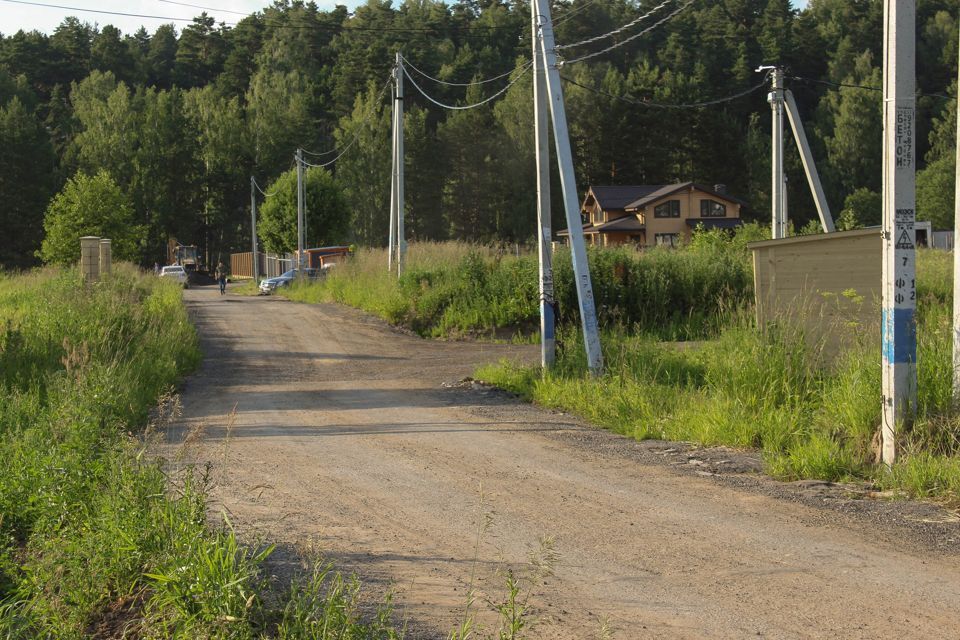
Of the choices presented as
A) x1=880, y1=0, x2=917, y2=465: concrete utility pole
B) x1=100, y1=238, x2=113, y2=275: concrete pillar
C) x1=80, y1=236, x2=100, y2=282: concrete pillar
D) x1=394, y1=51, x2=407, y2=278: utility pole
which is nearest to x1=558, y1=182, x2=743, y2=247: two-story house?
x1=394, y1=51, x2=407, y2=278: utility pole

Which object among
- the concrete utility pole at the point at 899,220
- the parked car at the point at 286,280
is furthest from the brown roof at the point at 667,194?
the concrete utility pole at the point at 899,220

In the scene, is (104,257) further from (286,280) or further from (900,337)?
(900,337)

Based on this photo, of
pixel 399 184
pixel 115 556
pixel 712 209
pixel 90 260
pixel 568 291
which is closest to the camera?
pixel 115 556

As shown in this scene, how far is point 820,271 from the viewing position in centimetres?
1348

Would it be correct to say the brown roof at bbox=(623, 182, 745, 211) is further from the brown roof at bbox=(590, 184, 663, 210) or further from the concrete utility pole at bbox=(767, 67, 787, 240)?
the concrete utility pole at bbox=(767, 67, 787, 240)

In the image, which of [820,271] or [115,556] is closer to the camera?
[115,556]

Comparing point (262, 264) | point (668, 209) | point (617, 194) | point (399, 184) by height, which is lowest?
point (262, 264)

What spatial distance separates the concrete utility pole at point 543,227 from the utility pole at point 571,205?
0.43 metres

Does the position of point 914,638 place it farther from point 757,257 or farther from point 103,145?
point 103,145

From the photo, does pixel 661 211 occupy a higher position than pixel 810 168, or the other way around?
pixel 661 211

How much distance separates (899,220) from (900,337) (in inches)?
38.8

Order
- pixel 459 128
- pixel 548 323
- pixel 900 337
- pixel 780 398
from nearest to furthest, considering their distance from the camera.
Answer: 1. pixel 900 337
2. pixel 780 398
3. pixel 548 323
4. pixel 459 128

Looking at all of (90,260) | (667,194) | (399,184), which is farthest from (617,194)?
(90,260)

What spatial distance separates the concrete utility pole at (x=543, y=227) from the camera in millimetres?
14430
